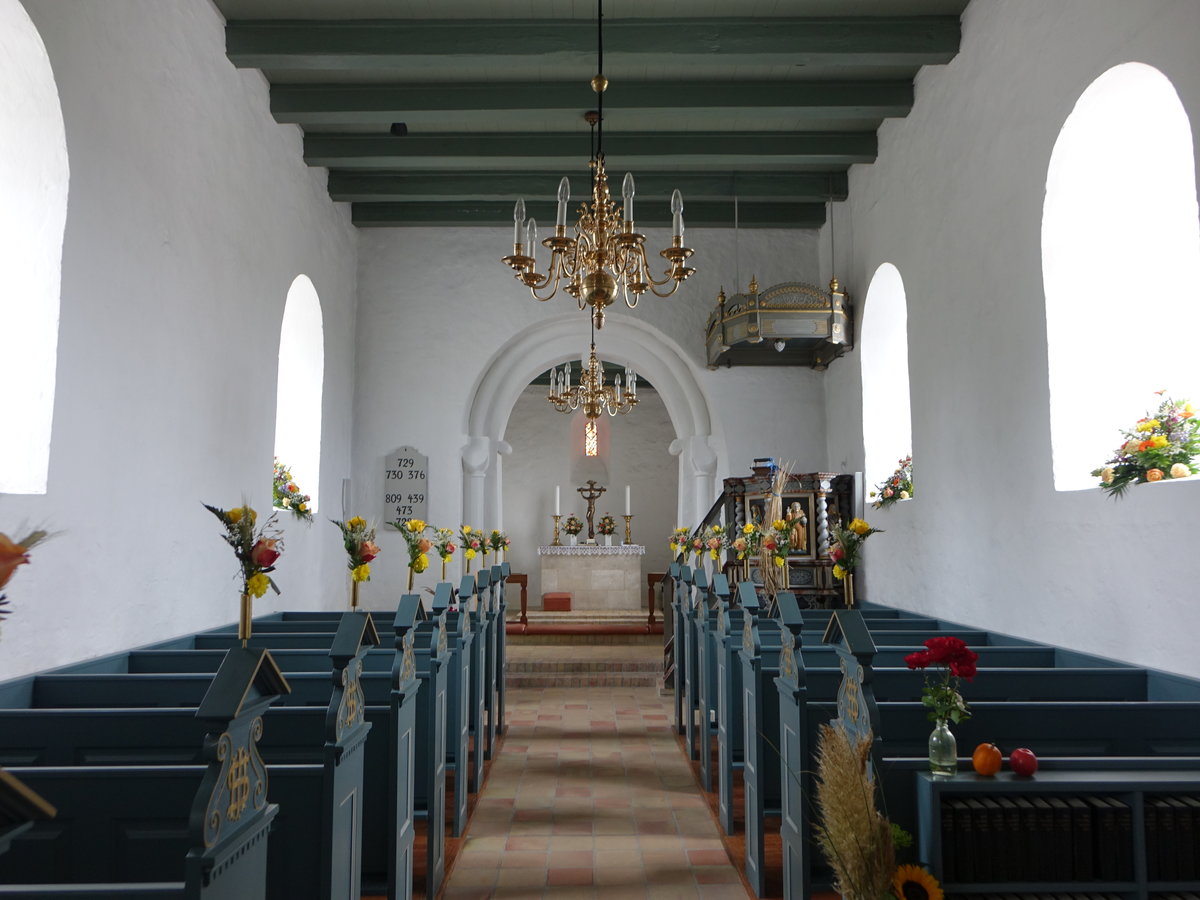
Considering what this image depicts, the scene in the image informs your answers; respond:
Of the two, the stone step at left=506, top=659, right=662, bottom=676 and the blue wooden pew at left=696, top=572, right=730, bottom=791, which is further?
the stone step at left=506, top=659, right=662, bottom=676

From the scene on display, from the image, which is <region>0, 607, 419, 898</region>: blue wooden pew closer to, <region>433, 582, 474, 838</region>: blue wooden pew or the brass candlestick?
the brass candlestick

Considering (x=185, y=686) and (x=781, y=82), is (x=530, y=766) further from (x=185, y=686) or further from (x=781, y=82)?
(x=781, y=82)

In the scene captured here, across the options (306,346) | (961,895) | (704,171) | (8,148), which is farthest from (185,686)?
(704,171)

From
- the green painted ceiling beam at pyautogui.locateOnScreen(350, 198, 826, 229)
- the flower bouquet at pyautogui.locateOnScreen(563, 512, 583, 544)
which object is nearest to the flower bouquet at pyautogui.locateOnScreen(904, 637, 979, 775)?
the green painted ceiling beam at pyautogui.locateOnScreen(350, 198, 826, 229)

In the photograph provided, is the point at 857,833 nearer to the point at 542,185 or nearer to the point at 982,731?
the point at 982,731

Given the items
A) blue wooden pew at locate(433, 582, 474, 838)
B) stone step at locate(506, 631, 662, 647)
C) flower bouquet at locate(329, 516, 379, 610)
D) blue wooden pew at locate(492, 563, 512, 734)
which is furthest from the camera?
stone step at locate(506, 631, 662, 647)

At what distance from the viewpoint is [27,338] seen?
4.45m

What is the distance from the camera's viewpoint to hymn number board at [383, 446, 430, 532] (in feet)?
34.2

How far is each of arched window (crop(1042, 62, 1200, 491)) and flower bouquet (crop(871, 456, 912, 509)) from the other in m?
2.74

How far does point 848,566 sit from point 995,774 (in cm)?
268

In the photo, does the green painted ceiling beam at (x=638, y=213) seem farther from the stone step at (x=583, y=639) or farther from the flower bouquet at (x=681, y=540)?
the stone step at (x=583, y=639)

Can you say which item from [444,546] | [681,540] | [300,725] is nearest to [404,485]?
[444,546]

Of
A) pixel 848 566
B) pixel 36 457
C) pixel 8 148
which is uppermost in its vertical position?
pixel 8 148

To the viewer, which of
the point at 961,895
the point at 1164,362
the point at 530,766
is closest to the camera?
the point at 961,895
